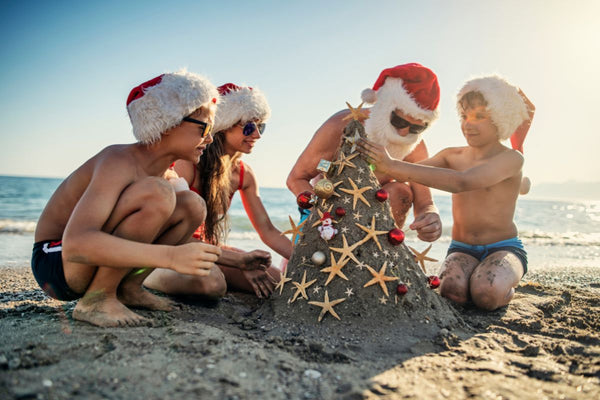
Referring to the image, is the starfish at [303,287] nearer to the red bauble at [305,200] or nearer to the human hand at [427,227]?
the red bauble at [305,200]

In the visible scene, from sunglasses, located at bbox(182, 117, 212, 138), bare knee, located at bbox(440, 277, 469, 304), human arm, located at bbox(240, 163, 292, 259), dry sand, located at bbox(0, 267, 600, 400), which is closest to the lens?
dry sand, located at bbox(0, 267, 600, 400)

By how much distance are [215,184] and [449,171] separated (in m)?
2.25

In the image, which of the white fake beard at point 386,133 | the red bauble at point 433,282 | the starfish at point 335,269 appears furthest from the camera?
the white fake beard at point 386,133

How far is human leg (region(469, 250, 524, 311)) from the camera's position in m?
3.69

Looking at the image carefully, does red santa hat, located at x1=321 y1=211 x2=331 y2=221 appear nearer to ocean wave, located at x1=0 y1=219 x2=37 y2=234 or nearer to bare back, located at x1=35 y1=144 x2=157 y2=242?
bare back, located at x1=35 y1=144 x2=157 y2=242

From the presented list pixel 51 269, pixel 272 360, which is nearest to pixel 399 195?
pixel 272 360

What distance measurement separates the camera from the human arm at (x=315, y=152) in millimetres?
4547

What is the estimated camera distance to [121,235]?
2674 millimetres

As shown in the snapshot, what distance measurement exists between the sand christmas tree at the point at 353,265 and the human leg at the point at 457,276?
2.52ft

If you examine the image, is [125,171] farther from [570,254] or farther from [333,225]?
[570,254]

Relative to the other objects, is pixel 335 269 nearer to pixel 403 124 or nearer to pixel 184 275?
pixel 184 275

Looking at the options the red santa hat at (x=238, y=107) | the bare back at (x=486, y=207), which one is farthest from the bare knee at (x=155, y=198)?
the bare back at (x=486, y=207)

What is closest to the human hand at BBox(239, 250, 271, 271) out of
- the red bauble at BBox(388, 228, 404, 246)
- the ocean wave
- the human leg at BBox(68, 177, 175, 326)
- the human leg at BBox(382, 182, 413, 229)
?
the human leg at BBox(68, 177, 175, 326)

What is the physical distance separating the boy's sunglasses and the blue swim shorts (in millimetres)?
1340
